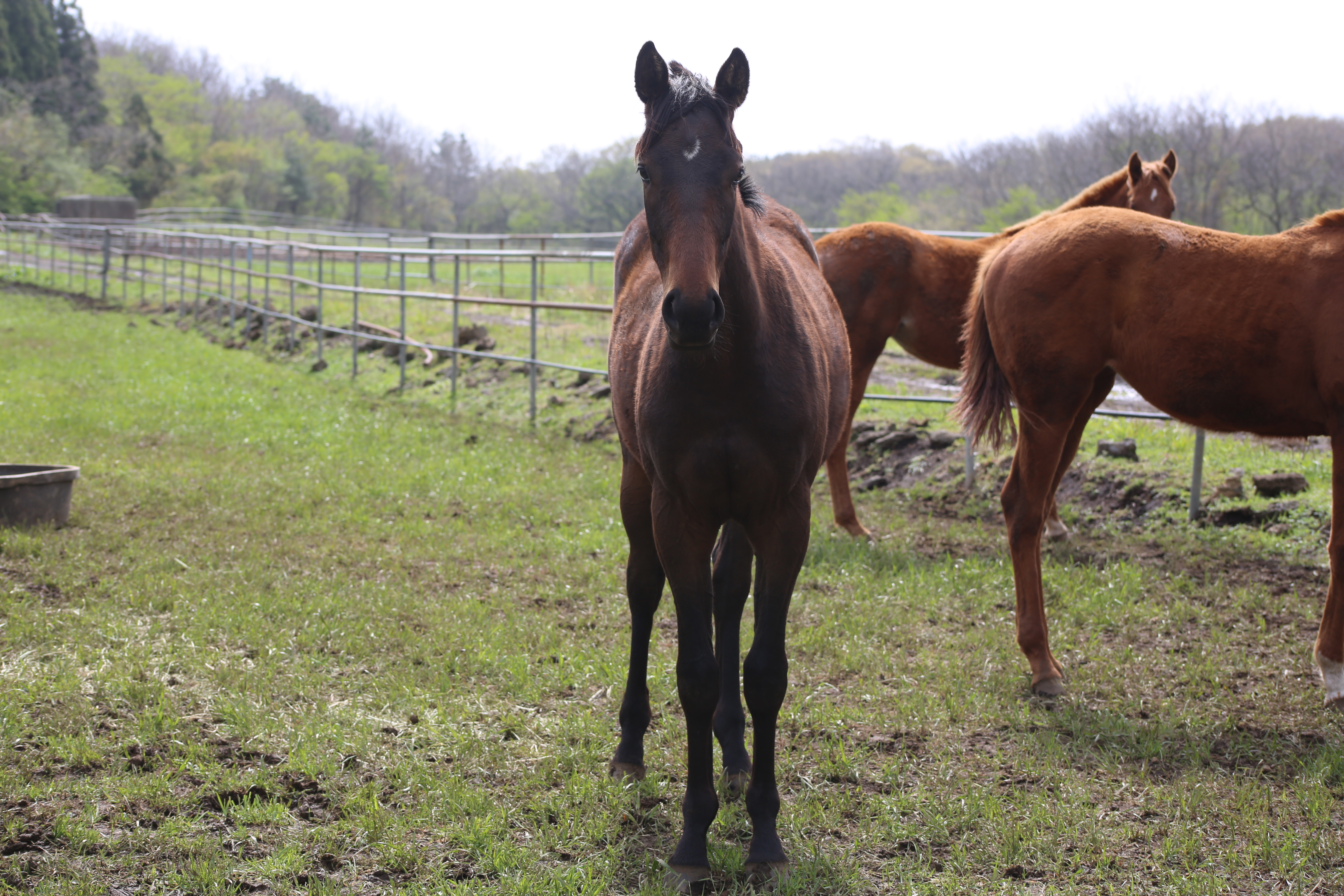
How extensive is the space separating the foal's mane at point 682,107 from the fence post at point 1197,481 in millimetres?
4767

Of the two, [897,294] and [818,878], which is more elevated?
[897,294]

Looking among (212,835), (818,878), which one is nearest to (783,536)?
(818,878)

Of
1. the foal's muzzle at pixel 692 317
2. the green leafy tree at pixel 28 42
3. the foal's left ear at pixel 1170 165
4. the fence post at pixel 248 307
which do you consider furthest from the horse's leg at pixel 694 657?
the green leafy tree at pixel 28 42

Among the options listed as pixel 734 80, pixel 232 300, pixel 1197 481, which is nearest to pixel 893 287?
pixel 1197 481

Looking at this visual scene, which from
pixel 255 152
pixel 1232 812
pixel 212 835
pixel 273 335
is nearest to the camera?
pixel 212 835

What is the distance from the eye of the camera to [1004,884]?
8.43ft

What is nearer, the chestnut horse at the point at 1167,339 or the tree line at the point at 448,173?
the chestnut horse at the point at 1167,339

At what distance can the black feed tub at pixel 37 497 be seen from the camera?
18.0 feet

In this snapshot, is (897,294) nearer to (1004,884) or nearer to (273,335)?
(1004,884)

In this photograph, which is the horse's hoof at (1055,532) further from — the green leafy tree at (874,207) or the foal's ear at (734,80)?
the green leafy tree at (874,207)

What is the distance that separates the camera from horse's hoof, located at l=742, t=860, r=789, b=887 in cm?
258

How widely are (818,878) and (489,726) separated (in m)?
1.44

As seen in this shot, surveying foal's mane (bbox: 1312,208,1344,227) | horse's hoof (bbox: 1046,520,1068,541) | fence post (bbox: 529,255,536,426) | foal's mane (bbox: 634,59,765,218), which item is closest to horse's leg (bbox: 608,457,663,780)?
foal's mane (bbox: 634,59,765,218)

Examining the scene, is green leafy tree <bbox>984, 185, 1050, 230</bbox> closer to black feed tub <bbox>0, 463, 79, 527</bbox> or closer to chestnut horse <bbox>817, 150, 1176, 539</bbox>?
chestnut horse <bbox>817, 150, 1176, 539</bbox>
